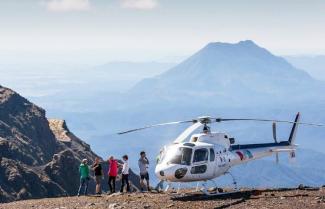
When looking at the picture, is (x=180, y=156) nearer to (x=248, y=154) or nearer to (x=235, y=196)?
(x=235, y=196)

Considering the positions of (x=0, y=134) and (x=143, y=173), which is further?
(x=0, y=134)

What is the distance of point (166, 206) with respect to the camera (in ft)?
84.5

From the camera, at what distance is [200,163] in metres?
29.9

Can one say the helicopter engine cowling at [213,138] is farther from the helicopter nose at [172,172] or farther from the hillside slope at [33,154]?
the hillside slope at [33,154]

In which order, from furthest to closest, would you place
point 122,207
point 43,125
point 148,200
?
point 43,125, point 148,200, point 122,207

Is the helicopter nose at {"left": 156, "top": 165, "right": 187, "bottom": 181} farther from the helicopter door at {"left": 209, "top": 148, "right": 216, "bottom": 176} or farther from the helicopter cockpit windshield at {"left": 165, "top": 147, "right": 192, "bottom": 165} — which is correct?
the helicopter door at {"left": 209, "top": 148, "right": 216, "bottom": 176}

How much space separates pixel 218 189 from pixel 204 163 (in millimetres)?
2668

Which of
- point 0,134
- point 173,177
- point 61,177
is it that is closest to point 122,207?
point 173,177

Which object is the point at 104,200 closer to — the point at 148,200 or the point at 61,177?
the point at 148,200

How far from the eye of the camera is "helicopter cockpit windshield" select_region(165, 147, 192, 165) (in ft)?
96.3

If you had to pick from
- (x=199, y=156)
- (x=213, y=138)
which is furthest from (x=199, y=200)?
(x=213, y=138)

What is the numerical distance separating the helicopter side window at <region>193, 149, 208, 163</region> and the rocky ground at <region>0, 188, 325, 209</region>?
1.98 m

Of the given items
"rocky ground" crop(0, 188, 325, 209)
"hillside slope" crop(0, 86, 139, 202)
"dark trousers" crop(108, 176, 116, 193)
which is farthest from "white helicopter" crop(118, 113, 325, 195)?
"hillside slope" crop(0, 86, 139, 202)

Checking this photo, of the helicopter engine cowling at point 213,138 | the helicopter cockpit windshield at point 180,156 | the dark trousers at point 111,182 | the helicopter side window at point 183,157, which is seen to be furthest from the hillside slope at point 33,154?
the helicopter side window at point 183,157
